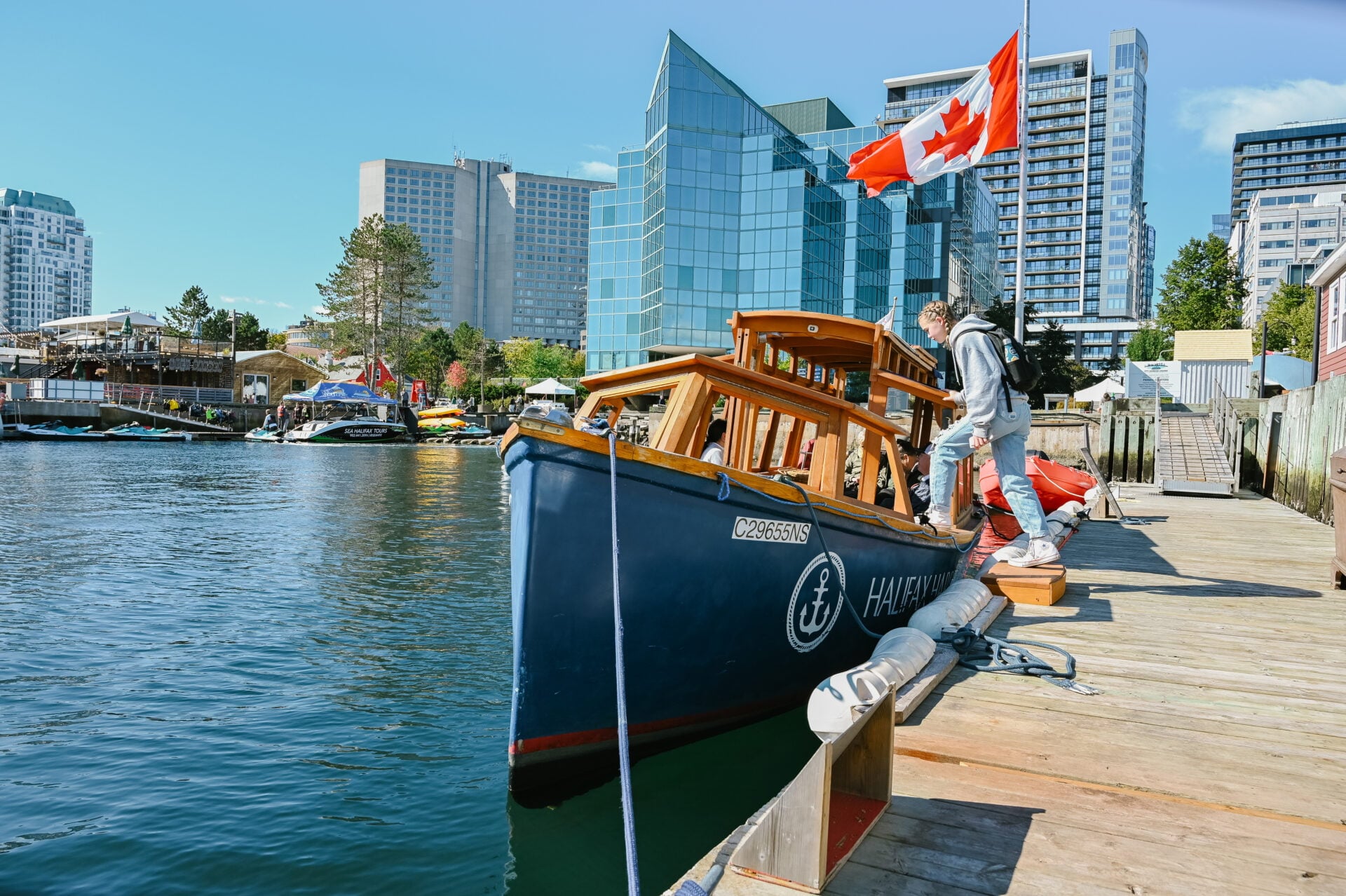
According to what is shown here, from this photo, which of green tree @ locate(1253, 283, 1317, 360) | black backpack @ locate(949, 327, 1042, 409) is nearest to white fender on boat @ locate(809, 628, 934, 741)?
black backpack @ locate(949, 327, 1042, 409)

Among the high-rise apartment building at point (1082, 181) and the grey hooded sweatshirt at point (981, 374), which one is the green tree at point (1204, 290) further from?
the high-rise apartment building at point (1082, 181)

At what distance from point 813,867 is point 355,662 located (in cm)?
663

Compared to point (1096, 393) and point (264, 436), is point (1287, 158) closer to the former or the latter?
point (1096, 393)

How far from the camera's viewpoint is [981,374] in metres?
6.58

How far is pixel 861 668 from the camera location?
4461mm

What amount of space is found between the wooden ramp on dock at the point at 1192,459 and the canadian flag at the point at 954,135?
33.1 feet

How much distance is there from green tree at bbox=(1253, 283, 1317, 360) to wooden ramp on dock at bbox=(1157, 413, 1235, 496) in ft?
121

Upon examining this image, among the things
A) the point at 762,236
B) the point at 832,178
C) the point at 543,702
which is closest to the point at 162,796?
the point at 543,702

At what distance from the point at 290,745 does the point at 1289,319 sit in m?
67.7

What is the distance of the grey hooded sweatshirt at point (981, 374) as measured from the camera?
21.5 ft

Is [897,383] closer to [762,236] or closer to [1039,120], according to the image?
[762,236]

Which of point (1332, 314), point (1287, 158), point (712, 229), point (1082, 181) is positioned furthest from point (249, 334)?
point (1287, 158)

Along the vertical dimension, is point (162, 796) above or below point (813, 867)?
below

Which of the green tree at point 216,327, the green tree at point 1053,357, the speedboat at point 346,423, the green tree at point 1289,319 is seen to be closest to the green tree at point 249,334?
the green tree at point 216,327
